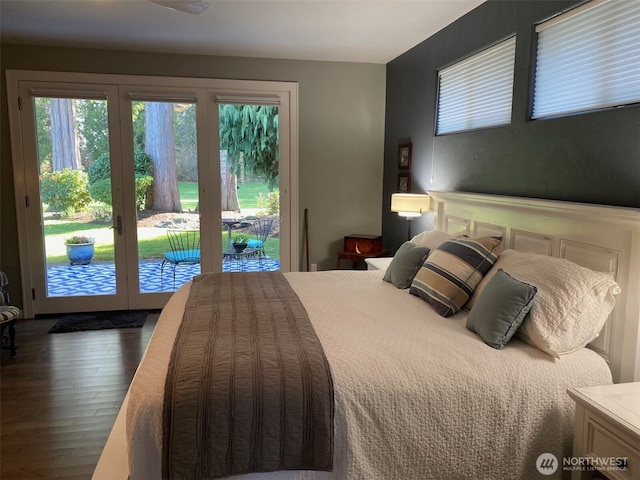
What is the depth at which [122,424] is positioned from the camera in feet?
7.47

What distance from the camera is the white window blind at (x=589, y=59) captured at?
2.10m

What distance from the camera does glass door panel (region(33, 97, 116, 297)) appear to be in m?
4.55

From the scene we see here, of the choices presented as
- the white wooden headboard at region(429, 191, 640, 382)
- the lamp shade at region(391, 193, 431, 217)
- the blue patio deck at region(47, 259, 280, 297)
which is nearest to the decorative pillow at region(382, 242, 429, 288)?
the white wooden headboard at region(429, 191, 640, 382)

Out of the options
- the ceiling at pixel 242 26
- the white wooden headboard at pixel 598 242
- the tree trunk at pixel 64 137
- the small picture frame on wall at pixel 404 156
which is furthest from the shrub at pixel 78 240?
the white wooden headboard at pixel 598 242

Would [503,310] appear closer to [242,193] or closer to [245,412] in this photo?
[245,412]

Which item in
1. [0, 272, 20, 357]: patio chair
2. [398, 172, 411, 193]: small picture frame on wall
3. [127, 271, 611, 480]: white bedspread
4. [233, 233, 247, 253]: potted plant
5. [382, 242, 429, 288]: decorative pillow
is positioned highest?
[398, 172, 411, 193]: small picture frame on wall

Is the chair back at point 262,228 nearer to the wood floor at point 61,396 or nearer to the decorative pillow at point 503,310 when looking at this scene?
the wood floor at point 61,396

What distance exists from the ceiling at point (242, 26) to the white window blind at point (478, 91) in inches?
15.1

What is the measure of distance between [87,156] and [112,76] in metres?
0.81

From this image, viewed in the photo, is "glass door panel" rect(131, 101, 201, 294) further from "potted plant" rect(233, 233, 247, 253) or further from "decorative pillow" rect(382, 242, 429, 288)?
"decorative pillow" rect(382, 242, 429, 288)

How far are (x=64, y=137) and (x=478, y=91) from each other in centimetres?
380

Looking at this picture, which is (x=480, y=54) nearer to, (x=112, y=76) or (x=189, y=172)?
(x=189, y=172)

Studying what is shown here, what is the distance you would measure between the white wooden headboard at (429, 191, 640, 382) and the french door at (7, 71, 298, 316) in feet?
9.10

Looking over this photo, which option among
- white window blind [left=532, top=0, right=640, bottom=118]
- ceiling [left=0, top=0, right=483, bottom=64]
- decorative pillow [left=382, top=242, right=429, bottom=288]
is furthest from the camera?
ceiling [left=0, top=0, right=483, bottom=64]
